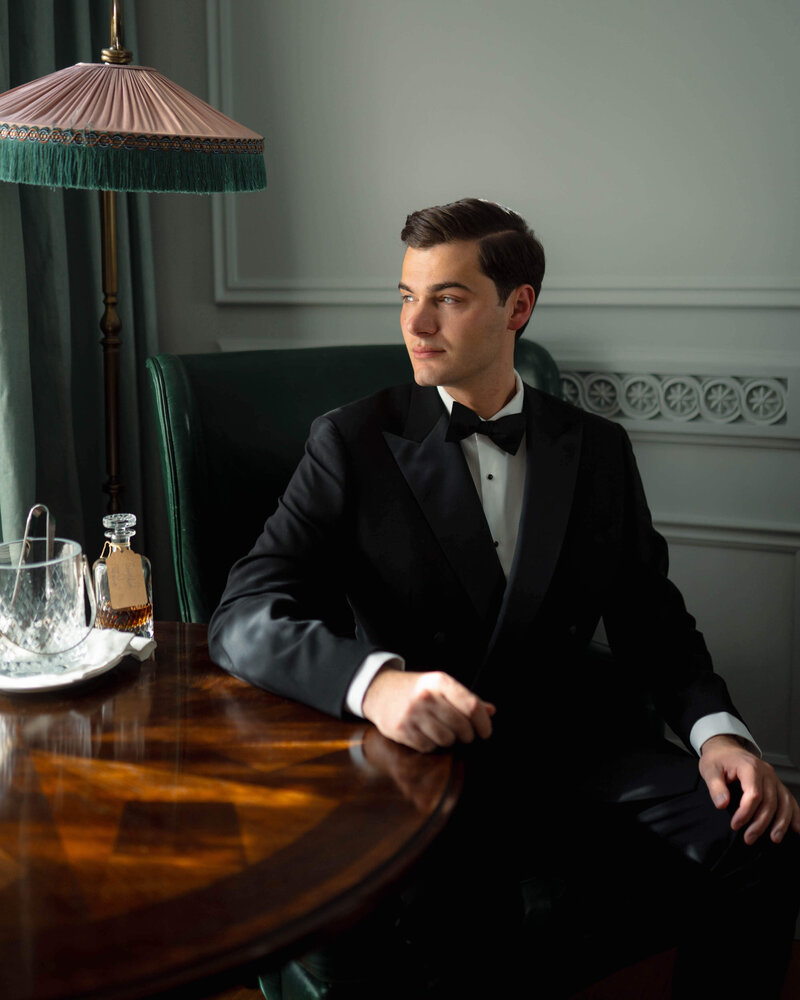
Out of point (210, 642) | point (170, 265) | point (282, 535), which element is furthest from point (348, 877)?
point (170, 265)

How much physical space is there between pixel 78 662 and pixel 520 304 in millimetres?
937

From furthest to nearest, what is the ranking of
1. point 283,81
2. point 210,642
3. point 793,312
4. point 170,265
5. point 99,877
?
1. point 170,265
2. point 283,81
3. point 793,312
4. point 210,642
5. point 99,877

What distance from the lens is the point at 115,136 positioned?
1.86 m

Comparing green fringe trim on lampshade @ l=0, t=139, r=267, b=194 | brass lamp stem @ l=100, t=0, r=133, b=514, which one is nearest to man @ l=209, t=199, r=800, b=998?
green fringe trim on lampshade @ l=0, t=139, r=267, b=194

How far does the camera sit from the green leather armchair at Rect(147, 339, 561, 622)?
2.06 meters

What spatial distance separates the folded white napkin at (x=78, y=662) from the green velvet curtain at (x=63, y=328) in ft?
2.75

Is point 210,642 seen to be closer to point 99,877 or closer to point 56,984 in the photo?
point 99,877

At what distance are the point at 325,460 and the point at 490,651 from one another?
0.42m

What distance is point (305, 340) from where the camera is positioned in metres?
2.74

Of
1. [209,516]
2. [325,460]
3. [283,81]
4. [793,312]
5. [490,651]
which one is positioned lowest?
[490,651]

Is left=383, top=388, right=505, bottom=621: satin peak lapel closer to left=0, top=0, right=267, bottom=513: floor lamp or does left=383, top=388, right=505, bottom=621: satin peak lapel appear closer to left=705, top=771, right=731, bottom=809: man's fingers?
left=705, top=771, right=731, bottom=809: man's fingers

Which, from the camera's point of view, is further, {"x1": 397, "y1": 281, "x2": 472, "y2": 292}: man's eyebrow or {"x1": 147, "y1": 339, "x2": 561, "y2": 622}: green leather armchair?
{"x1": 147, "y1": 339, "x2": 561, "y2": 622}: green leather armchair

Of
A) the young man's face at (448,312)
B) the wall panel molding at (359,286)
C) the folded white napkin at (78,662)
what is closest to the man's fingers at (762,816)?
the young man's face at (448,312)

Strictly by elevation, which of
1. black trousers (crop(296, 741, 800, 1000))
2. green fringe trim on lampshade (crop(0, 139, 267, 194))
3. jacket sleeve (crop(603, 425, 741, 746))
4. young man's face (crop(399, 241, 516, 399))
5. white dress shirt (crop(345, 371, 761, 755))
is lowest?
black trousers (crop(296, 741, 800, 1000))
